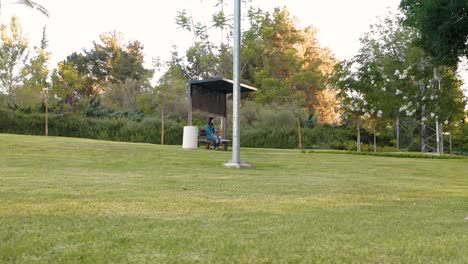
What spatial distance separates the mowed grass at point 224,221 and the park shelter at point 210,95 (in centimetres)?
992

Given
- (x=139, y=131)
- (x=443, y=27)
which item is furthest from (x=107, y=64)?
(x=443, y=27)

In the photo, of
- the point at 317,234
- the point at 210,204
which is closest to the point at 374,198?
the point at 210,204

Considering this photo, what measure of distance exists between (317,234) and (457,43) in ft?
41.9

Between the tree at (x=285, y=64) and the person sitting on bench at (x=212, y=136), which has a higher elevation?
the tree at (x=285, y=64)

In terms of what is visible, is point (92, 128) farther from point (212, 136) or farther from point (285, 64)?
point (212, 136)

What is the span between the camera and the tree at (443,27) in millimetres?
13453

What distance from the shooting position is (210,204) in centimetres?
494

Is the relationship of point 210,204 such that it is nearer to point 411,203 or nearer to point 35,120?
point 411,203

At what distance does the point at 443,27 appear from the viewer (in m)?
13.6

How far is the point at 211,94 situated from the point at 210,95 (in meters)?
0.11

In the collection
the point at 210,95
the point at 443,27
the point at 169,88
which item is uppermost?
the point at 169,88

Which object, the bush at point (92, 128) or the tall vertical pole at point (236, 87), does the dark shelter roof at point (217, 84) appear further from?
the bush at point (92, 128)

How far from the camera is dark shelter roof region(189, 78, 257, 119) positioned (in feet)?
56.9

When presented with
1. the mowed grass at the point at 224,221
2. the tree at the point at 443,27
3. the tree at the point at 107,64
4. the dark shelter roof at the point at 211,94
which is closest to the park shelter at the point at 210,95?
the dark shelter roof at the point at 211,94
